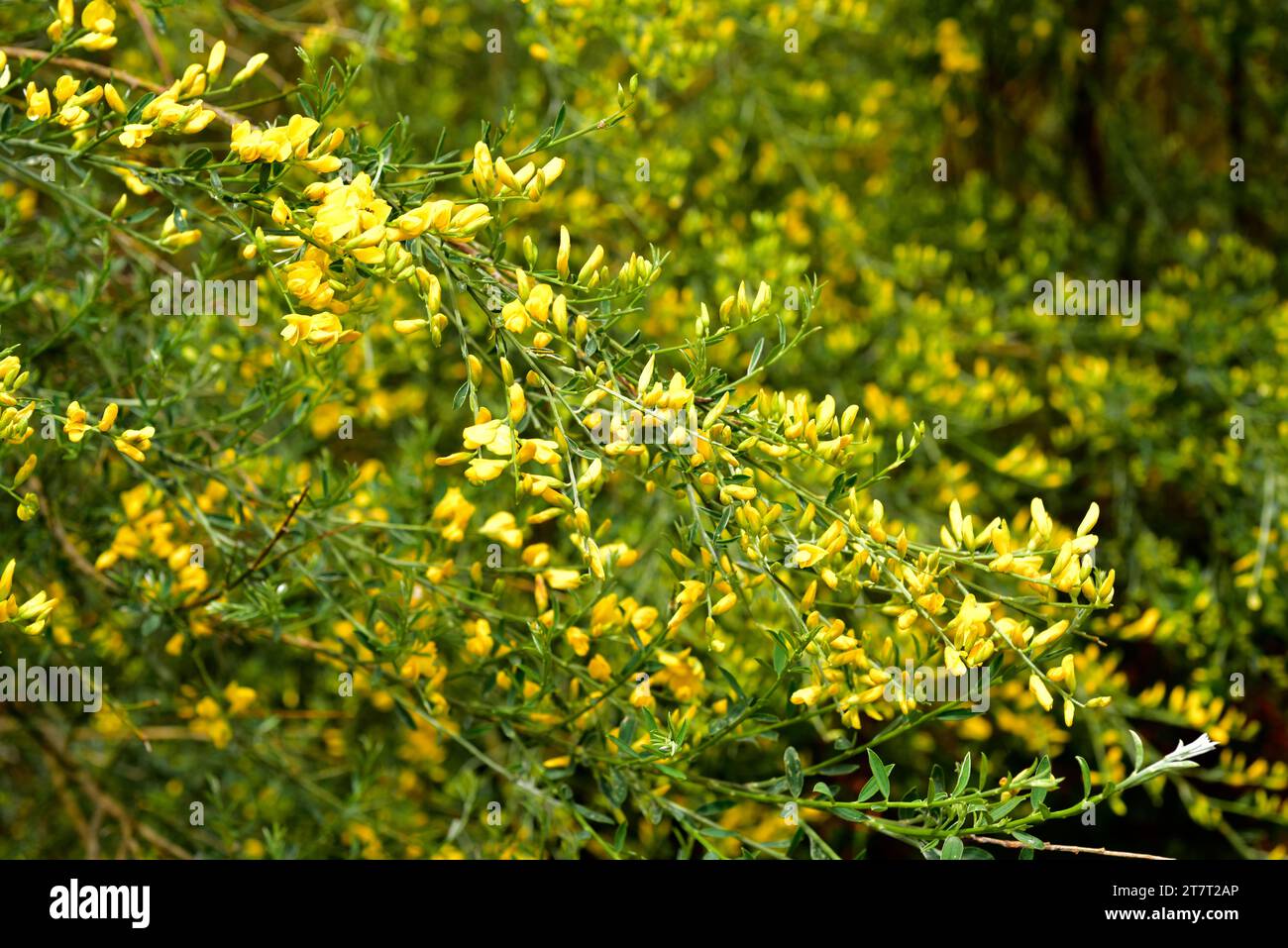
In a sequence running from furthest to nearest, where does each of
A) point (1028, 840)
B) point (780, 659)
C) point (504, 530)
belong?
point (504, 530)
point (780, 659)
point (1028, 840)

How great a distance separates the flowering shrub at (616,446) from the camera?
1545mm

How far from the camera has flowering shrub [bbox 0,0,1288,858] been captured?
1.54 m

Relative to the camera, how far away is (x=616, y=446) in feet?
4.72

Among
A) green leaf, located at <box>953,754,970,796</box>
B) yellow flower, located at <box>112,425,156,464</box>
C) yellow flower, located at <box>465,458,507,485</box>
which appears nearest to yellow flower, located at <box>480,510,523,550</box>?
yellow flower, located at <box>465,458,507,485</box>

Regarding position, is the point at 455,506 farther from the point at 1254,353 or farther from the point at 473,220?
the point at 1254,353

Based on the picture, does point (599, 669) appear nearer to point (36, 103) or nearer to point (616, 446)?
point (616, 446)

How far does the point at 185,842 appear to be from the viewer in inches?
118

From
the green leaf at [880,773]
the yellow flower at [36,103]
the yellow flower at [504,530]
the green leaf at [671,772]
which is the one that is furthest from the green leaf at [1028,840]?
the yellow flower at [36,103]

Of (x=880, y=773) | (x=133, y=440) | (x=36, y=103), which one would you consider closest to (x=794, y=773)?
(x=880, y=773)

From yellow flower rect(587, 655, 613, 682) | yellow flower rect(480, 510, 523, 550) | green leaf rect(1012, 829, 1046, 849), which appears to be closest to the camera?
green leaf rect(1012, 829, 1046, 849)

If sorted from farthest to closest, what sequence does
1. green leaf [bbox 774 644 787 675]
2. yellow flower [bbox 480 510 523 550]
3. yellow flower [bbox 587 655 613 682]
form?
Result: yellow flower [bbox 587 655 613 682] → yellow flower [bbox 480 510 523 550] → green leaf [bbox 774 644 787 675]

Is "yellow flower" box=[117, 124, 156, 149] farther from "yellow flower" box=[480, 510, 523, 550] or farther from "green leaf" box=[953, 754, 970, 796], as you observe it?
"green leaf" box=[953, 754, 970, 796]

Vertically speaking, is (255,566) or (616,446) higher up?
(616,446)

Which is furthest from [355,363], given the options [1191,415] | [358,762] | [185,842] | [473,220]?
[1191,415]
